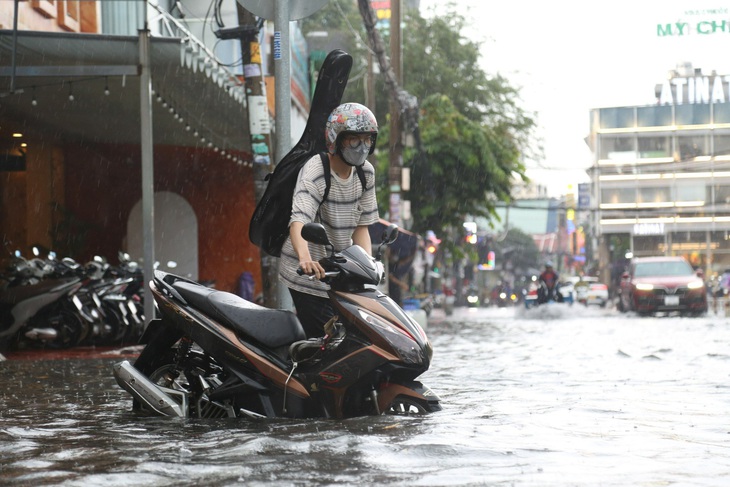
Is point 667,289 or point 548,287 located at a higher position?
point 667,289

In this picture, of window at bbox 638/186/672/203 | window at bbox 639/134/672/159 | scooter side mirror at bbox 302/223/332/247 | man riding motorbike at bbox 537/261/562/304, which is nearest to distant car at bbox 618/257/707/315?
man riding motorbike at bbox 537/261/562/304

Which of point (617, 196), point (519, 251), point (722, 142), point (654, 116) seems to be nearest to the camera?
point (722, 142)

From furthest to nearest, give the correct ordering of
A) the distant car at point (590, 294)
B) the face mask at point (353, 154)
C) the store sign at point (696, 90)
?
the store sign at point (696, 90)
the distant car at point (590, 294)
the face mask at point (353, 154)

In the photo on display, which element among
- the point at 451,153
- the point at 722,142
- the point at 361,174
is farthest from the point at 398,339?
the point at 722,142

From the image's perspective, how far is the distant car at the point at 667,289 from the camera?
2655 centimetres

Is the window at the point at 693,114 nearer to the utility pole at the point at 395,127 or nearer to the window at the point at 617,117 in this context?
the window at the point at 617,117

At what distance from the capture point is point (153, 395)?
6352 millimetres

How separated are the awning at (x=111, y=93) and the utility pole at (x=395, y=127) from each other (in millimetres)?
4237

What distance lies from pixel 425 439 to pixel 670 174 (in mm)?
80347

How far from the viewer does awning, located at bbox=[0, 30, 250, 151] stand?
12.9 metres

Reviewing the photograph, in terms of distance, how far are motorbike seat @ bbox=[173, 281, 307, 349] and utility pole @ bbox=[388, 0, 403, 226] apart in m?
19.3

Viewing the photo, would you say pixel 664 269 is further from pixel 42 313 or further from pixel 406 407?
pixel 406 407

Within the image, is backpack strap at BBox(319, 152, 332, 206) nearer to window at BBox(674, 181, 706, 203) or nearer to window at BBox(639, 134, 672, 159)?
window at BBox(674, 181, 706, 203)

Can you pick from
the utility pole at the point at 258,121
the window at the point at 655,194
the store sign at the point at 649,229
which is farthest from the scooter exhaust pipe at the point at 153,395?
the window at the point at 655,194
